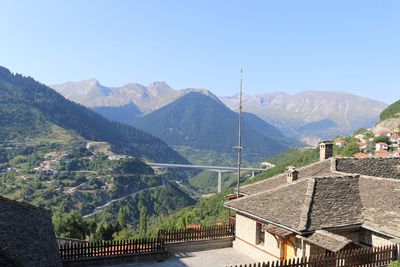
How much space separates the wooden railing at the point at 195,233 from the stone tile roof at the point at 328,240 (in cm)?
638

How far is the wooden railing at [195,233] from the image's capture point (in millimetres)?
20008

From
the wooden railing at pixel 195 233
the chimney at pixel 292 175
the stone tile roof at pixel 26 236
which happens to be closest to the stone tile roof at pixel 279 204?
the chimney at pixel 292 175

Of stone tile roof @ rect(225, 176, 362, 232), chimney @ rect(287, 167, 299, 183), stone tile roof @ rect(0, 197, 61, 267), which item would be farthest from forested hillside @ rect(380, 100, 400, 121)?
stone tile roof @ rect(0, 197, 61, 267)

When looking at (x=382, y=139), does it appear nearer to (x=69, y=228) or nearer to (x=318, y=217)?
(x=69, y=228)

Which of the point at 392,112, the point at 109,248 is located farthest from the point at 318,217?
the point at 392,112

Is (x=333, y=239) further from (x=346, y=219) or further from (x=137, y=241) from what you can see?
(x=137, y=241)

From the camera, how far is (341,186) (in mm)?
19156

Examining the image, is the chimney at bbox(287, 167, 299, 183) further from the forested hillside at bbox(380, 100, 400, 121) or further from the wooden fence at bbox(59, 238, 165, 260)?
the forested hillside at bbox(380, 100, 400, 121)

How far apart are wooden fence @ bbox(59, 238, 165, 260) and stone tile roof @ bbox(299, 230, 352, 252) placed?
6.89 meters

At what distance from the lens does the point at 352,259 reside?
49.3 ft

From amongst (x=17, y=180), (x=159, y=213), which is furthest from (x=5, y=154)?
(x=159, y=213)

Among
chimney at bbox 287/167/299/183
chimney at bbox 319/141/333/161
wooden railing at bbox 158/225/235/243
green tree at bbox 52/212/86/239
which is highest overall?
chimney at bbox 319/141/333/161

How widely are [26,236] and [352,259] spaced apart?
1160cm

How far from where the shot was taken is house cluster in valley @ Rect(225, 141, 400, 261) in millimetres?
16109
